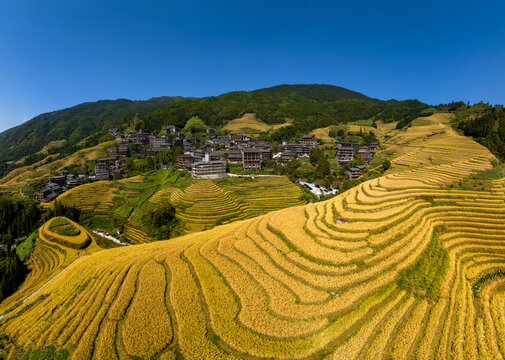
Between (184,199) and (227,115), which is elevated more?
(227,115)

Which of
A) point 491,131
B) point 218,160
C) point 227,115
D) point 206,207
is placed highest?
point 227,115

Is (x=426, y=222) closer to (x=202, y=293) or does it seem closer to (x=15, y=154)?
(x=202, y=293)

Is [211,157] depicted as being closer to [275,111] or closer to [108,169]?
[108,169]

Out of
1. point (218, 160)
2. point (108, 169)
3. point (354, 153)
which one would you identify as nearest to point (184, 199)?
point (218, 160)

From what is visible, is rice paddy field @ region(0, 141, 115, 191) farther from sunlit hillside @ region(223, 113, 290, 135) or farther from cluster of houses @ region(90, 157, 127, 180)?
sunlit hillside @ region(223, 113, 290, 135)

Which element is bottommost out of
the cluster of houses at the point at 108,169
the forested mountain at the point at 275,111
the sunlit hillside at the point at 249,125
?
the cluster of houses at the point at 108,169

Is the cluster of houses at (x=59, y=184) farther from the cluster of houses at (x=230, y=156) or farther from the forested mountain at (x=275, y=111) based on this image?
the forested mountain at (x=275, y=111)

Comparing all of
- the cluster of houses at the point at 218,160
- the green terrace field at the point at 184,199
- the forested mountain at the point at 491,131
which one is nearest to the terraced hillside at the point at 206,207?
the green terrace field at the point at 184,199
